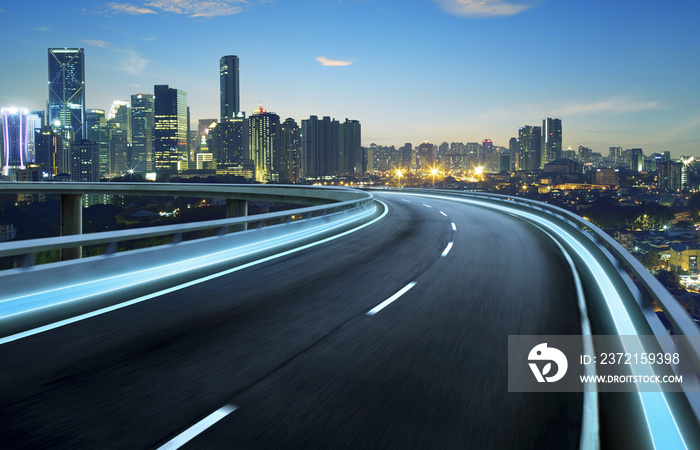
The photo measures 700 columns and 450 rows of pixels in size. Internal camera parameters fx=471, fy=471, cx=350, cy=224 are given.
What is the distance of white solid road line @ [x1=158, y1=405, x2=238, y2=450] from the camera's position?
130 inches

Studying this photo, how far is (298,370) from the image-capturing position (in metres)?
4.71

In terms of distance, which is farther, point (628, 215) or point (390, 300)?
point (628, 215)

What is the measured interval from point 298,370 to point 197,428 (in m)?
1.35

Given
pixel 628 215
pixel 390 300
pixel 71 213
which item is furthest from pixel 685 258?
pixel 71 213

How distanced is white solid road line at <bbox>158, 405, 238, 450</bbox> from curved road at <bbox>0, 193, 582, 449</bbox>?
40 millimetres

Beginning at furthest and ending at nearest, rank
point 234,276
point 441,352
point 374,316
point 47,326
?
point 234,276
point 374,316
point 47,326
point 441,352

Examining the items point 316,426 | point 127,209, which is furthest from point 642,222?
point 127,209

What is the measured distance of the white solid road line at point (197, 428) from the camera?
3300mm

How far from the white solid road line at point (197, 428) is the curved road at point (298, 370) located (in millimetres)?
40

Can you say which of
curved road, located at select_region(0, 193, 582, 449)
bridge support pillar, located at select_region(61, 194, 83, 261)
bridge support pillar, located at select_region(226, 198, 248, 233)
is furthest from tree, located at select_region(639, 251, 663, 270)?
bridge support pillar, located at select_region(61, 194, 83, 261)

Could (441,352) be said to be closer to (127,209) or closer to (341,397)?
(341,397)

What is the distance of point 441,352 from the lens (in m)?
5.25

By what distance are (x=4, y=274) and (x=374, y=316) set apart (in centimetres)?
498

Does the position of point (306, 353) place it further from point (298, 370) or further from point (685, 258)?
point (685, 258)
